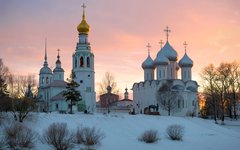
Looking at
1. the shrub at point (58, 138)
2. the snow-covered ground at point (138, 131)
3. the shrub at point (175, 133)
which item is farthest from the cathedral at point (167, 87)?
the shrub at point (58, 138)

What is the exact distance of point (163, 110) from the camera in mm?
57594

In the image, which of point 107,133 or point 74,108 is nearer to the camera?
point 107,133

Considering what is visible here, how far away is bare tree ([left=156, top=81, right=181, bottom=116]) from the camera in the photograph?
2191 inches

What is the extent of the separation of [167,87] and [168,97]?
1.60m

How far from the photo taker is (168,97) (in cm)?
5606

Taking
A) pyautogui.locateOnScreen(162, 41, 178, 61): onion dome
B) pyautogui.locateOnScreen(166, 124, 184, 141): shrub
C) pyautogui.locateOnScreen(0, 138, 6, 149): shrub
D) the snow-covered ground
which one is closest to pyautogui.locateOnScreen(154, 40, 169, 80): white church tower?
pyautogui.locateOnScreen(162, 41, 178, 61): onion dome

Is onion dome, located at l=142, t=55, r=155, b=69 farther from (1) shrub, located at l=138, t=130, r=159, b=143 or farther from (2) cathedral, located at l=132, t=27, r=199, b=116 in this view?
(1) shrub, located at l=138, t=130, r=159, b=143

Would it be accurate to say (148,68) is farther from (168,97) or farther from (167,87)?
(168,97)

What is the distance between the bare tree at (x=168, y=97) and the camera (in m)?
55.7

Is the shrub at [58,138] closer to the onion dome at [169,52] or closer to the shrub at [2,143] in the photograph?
the shrub at [2,143]

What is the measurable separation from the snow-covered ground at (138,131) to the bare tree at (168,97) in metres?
10.00

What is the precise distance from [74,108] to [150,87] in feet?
36.2

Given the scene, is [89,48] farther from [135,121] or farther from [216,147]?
[216,147]

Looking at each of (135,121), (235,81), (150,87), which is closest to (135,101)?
(150,87)
